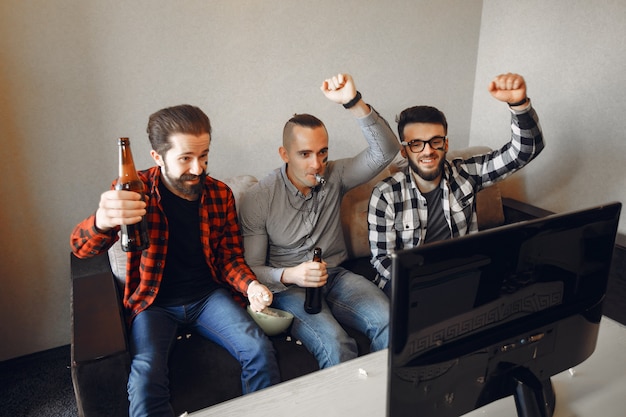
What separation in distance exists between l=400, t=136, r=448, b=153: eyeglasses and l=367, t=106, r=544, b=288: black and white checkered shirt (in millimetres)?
125

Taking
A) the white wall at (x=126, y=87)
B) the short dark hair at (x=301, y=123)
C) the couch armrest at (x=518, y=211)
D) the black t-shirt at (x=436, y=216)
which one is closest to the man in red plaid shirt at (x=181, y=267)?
the short dark hair at (x=301, y=123)

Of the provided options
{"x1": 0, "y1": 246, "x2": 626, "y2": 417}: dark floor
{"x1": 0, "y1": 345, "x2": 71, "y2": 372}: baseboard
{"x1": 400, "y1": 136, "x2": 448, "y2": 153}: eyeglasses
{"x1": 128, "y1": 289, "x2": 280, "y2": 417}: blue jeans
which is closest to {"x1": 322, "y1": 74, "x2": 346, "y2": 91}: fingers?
{"x1": 400, "y1": 136, "x2": 448, "y2": 153}: eyeglasses

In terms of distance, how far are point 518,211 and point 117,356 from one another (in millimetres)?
2005

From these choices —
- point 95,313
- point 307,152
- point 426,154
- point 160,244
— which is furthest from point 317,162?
point 95,313

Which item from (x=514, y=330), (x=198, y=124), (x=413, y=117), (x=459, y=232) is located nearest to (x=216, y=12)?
(x=198, y=124)

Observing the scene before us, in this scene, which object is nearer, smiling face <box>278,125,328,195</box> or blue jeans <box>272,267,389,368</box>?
blue jeans <box>272,267,389,368</box>

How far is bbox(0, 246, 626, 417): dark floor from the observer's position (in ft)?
6.30

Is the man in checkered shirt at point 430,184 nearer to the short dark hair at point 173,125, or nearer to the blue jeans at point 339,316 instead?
the blue jeans at point 339,316

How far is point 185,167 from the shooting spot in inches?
62.9

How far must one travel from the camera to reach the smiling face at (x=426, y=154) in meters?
1.91

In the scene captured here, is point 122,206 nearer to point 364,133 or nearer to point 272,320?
point 272,320

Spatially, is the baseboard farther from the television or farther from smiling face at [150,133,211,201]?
the television

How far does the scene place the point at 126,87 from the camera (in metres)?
1.99

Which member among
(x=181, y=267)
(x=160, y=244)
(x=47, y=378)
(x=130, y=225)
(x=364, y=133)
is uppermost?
(x=364, y=133)
